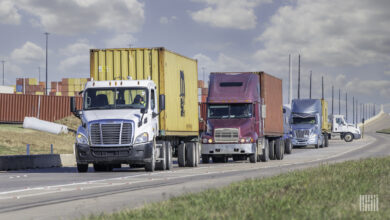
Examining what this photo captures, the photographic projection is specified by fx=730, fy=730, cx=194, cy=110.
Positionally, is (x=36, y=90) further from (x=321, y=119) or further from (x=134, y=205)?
(x=134, y=205)

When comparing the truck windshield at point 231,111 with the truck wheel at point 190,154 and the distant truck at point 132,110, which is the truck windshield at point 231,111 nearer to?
the truck wheel at point 190,154

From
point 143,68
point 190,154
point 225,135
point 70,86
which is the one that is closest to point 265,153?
point 225,135

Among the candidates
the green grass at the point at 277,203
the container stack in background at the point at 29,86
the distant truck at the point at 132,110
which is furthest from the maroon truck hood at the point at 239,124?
the container stack in background at the point at 29,86

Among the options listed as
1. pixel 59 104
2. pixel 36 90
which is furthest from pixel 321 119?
pixel 36 90

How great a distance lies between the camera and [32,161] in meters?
28.5

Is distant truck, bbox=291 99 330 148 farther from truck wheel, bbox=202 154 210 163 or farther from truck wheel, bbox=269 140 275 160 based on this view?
truck wheel, bbox=202 154 210 163

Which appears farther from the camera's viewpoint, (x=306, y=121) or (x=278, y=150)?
(x=306, y=121)

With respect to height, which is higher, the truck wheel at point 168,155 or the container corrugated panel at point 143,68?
the container corrugated panel at point 143,68

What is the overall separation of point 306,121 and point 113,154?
3420 centimetres

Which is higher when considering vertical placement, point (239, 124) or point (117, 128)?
point (239, 124)

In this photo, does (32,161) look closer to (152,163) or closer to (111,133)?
(111,133)

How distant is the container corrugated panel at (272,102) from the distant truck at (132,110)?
22.0 ft

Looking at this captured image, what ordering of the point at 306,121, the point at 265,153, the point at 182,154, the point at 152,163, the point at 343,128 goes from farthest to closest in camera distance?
the point at 343,128 < the point at 306,121 < the point at 265,153 < the point at 182,154 < the point at 152,163

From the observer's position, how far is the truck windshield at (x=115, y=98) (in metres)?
22.8
